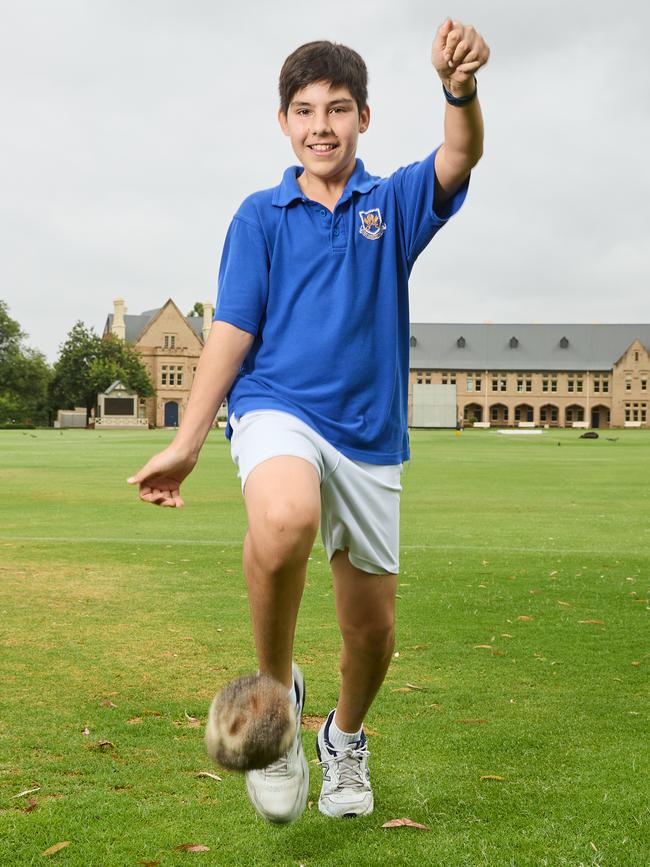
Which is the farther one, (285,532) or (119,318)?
(119,318)

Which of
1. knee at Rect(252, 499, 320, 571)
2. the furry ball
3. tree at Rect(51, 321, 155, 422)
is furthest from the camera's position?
tree at Rect(51, 321, 155, 422)

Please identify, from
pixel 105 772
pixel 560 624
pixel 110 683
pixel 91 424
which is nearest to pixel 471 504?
pixel 560 624

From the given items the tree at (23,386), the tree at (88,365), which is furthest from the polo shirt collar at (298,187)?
the tree at (23,386)

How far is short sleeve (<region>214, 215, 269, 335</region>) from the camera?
13.3 feet

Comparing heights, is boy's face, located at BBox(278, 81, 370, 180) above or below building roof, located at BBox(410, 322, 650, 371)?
below

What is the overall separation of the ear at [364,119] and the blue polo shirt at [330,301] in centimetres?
29

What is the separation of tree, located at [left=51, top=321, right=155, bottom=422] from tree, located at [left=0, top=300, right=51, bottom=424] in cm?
708

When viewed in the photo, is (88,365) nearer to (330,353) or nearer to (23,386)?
(23,386)

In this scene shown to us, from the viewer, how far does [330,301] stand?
4062mm

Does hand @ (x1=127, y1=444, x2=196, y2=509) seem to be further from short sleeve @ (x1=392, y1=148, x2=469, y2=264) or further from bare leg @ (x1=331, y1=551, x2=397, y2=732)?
short sleeve @ (x1=392, y1=148, x2=469, y2=264)

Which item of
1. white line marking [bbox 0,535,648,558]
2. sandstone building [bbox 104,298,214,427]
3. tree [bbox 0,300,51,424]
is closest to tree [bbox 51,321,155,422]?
tree [bbox 0,300,51,424]

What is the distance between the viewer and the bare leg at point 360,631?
13.8ft

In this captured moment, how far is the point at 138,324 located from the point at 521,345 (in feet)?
174

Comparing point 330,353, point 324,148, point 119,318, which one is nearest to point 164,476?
point 330,353
